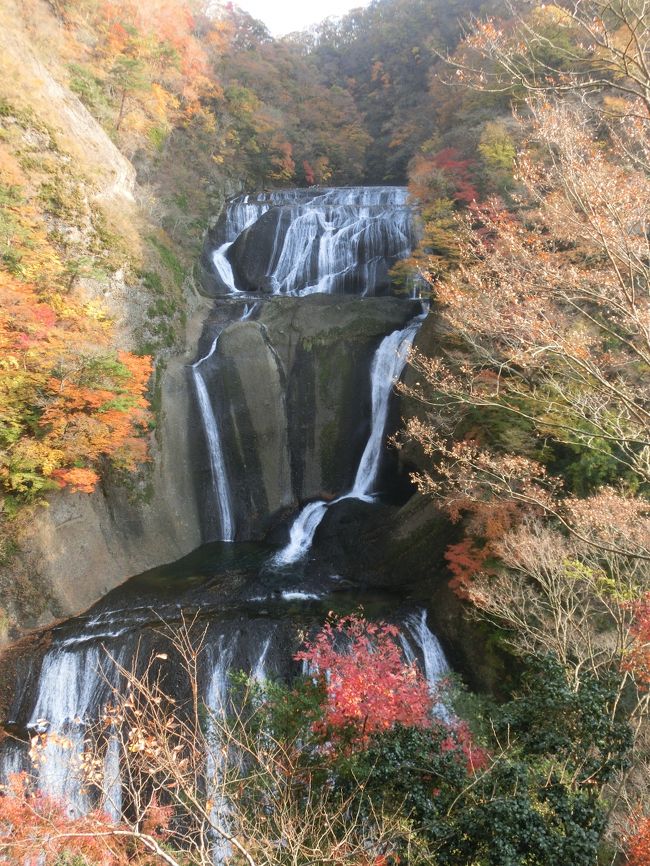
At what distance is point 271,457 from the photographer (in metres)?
17.7

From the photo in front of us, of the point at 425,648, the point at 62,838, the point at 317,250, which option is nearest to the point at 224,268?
the point at 317,250

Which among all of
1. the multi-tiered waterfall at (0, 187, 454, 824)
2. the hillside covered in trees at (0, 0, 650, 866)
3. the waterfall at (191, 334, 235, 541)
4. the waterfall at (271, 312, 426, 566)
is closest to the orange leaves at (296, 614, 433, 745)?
the hillside covered in trees at (0, 0, 650, 866)

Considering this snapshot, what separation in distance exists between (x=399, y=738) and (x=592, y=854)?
7.32 ft

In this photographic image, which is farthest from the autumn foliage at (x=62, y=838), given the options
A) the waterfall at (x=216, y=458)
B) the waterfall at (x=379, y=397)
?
the waterfall at (x=379, y=397)

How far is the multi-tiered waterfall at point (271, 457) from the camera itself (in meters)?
9.70

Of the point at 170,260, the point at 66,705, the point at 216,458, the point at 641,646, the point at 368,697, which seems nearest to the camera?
the point at 368,697

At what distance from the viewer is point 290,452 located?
59.6 ft

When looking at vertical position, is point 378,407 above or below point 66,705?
above

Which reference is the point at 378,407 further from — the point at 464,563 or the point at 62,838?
the point at 62,838

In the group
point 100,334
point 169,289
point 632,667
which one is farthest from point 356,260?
point 632,667

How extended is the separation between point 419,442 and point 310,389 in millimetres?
5262

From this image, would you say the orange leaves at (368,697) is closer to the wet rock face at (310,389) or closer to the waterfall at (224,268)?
the wet rock face at (310,389)

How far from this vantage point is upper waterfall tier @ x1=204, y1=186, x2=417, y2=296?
69.1 feet

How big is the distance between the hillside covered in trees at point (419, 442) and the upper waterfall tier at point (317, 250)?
3.09 feet
